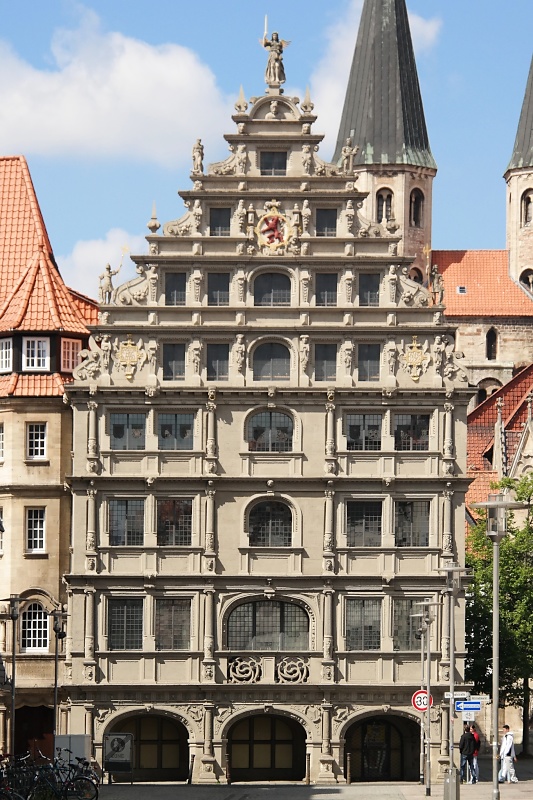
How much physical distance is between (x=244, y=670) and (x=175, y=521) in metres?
5.85

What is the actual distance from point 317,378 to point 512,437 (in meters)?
31.1

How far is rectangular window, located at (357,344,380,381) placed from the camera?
3115 inches

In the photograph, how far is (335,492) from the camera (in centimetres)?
7850

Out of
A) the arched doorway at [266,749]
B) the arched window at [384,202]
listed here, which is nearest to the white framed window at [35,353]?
the arched doorway at [266,749]

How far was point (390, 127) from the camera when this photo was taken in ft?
481

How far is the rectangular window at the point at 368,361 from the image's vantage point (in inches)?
3115

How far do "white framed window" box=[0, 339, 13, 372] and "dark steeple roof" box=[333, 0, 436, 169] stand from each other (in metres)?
65.8

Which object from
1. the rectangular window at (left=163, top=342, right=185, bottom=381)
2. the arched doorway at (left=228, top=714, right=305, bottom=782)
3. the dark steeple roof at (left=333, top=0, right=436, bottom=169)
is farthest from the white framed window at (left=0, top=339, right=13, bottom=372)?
the dark steeple roof at (left=333, top=0, right=436, bottom=169)

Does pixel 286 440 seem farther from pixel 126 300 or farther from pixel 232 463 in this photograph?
pixel 126 300

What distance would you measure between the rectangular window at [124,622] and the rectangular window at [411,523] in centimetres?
958

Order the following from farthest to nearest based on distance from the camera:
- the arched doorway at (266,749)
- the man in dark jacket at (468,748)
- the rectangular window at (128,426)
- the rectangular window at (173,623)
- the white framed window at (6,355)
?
1. the white framed window at (6,355)
2. the rectangular window at (128,426)
3. the arched doorway at (266,749)
4. the rectangular window at (173,623)
5. the man in dark jacket at (468,748)

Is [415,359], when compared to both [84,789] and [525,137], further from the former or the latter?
[525,137]

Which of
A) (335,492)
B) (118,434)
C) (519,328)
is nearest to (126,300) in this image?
(118,434)

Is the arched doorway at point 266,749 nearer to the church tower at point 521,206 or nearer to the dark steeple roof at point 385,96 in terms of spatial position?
the dark steeple roof at point 385,96
